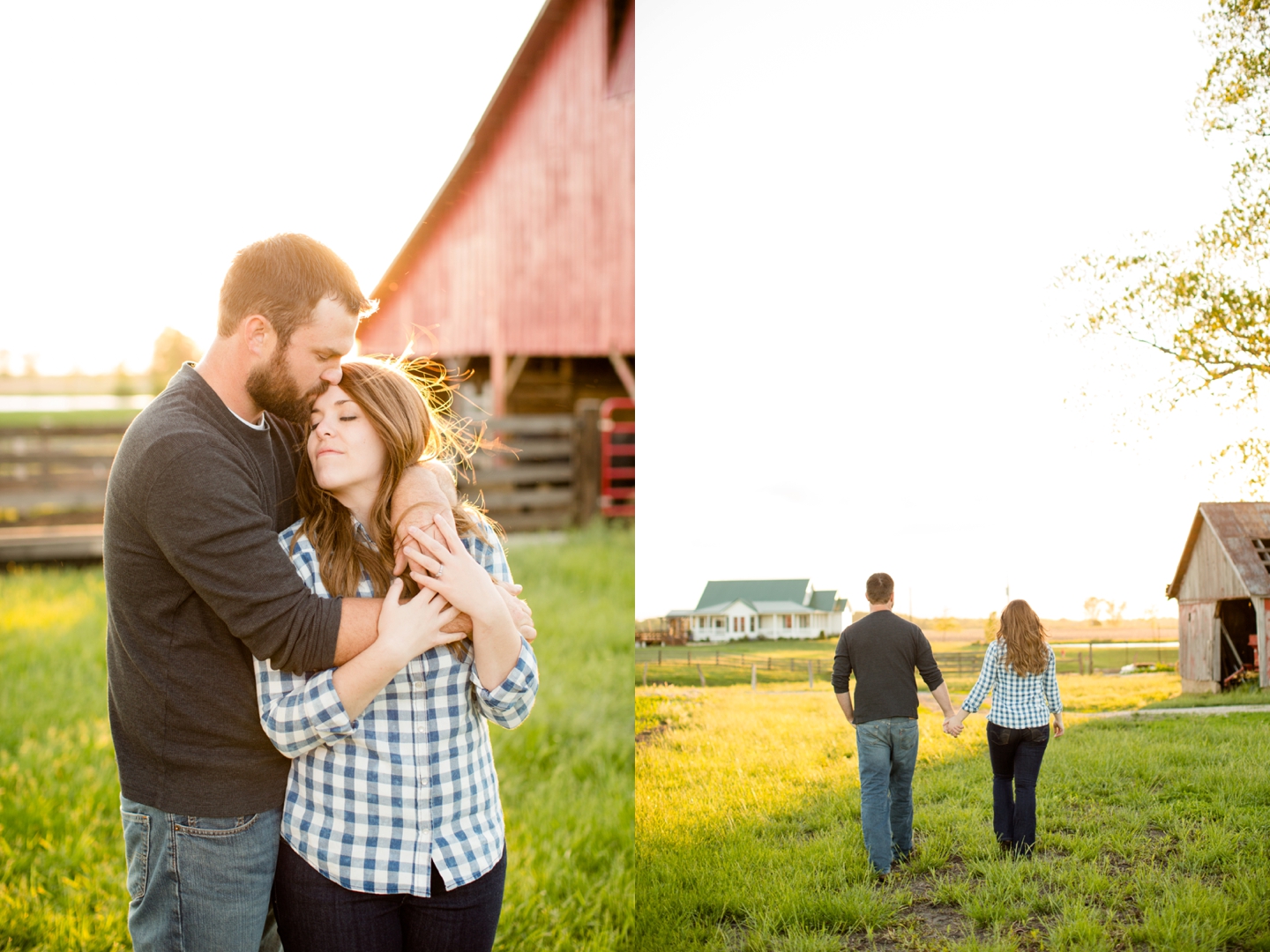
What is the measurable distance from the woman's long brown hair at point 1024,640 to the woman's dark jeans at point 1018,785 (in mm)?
135

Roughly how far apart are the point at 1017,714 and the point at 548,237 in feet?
23.3

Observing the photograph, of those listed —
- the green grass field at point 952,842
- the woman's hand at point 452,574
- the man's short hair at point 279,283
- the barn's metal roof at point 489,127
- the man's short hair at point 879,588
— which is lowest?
the green grass field at point 952,842

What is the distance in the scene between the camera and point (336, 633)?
1.56 metres

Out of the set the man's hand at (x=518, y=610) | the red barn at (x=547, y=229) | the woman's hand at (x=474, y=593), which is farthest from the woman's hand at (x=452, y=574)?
the red barn at (x=547, y=229)

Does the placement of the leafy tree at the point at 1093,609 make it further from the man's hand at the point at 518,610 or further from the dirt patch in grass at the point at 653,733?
the man's hand at the point at 518,610

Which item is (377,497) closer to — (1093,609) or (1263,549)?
(1093,609)

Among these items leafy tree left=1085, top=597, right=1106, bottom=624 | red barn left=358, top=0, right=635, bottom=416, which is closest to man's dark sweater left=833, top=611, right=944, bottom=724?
leafy tree left=1085, top=597, right=1106, bottom=624

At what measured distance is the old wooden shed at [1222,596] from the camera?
1.91 metres

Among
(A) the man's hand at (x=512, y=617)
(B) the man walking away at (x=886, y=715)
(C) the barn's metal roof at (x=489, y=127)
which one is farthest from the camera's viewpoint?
(C) the barn's metal roof at (x=489, y=127)

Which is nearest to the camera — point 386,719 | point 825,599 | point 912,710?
point 386,719

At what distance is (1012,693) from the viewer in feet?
6.59

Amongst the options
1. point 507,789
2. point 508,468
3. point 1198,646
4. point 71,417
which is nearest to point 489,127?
point 507,789

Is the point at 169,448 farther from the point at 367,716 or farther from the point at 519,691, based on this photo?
the point at 519,691

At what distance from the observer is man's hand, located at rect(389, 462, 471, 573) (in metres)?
1.65
